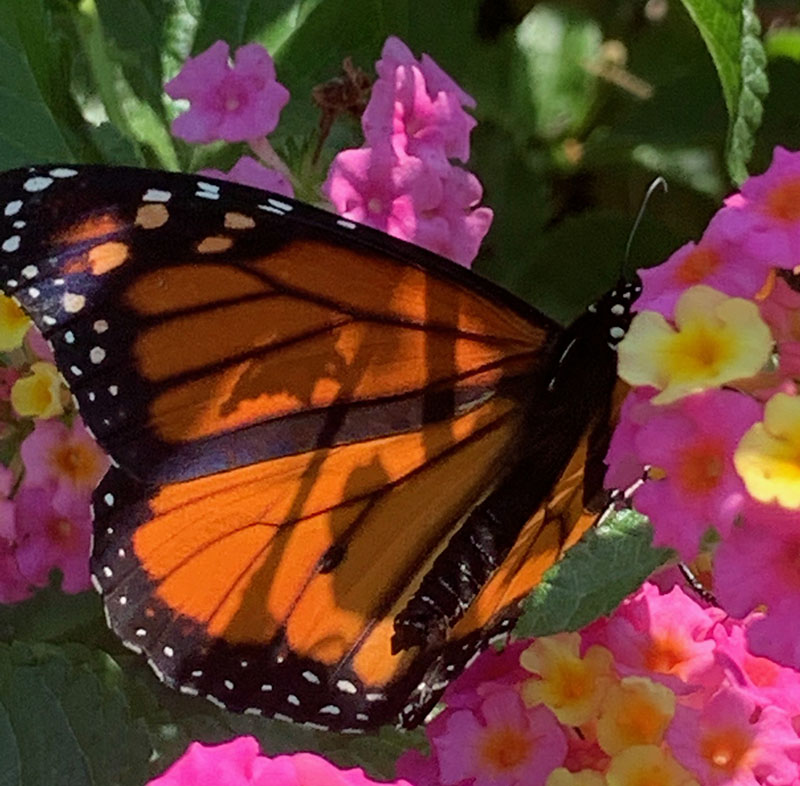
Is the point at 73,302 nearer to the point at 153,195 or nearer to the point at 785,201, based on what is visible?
the point at 153,195

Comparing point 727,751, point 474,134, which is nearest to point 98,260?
point 727,751

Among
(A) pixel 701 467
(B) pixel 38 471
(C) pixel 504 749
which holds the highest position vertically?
(A) pixel 701 467

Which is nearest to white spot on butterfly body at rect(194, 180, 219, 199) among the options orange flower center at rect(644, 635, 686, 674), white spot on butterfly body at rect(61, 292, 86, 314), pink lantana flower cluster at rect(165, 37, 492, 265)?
white spot on butterfly body at rect(61, 292, 86, 314)

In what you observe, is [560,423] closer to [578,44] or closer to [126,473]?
[126,473]

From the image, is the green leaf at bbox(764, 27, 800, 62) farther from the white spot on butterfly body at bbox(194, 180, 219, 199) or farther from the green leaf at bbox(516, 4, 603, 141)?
the white spot on butterfly body at bbox(194, 180, 219, 199)

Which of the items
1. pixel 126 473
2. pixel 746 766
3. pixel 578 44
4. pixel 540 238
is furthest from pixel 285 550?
pixel 578 44

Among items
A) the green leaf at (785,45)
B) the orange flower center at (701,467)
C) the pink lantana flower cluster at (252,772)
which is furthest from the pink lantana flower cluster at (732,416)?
the green leaf at (785,45)
